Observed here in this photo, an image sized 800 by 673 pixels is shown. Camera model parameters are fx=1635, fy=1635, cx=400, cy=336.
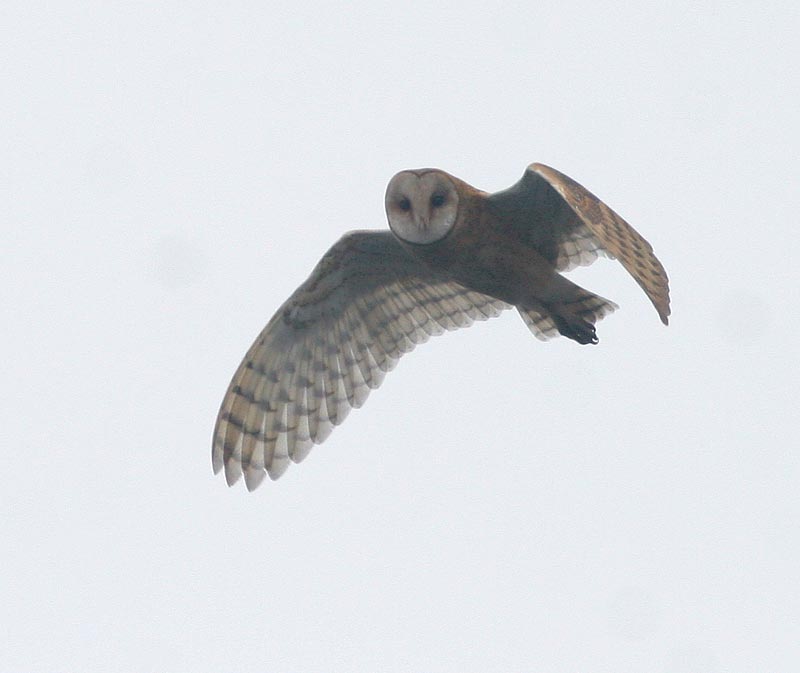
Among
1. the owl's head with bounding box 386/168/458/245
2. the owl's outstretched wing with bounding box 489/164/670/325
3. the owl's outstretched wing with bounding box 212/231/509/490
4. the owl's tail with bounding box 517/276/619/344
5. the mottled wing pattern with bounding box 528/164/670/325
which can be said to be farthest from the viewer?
the owl's outstretched wing with bounding box 212/231/509/490

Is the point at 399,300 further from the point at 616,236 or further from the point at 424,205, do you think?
the point at 616,236

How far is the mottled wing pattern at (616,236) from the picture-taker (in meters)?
8.64

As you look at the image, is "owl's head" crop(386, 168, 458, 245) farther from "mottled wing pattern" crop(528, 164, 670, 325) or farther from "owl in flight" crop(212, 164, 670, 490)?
"mottled wing pattern" crop(528, 164, 670, 325)

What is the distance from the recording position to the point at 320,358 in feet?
38.1

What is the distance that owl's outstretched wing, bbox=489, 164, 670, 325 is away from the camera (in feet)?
28.8

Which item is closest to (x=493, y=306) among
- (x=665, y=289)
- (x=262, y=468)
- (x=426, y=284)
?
(x=426, y=284)

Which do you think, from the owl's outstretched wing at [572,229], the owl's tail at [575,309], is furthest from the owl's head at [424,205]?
the owl's tail at [575,309]

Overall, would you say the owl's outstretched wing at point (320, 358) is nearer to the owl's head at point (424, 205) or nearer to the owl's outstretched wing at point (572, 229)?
the owl's outstretched wing at point (572, 229)

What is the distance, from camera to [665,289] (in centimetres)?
884

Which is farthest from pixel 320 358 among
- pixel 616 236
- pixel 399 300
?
pixel 616 236

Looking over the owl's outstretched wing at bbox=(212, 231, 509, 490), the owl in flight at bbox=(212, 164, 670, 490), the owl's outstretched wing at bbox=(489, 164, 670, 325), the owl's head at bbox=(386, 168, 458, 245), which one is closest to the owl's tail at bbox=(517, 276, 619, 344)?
the owl in flight at bbox=(212, 164, 670, 490)

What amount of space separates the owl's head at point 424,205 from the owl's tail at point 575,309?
90 cm

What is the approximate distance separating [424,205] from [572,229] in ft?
3.55

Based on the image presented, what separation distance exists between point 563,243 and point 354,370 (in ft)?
6.57
